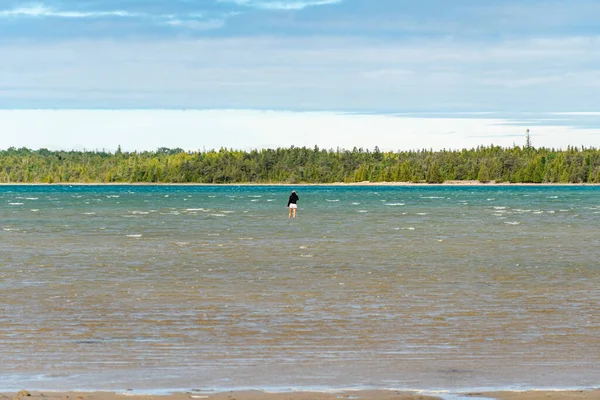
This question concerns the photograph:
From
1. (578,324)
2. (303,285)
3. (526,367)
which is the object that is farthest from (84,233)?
(526,367)

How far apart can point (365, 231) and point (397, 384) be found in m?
37.8

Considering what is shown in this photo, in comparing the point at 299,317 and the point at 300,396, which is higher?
the point at 300,396

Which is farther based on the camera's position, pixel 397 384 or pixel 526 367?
pixel 526 367

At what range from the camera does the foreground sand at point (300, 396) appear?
10.7m

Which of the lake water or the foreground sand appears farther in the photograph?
the lake water

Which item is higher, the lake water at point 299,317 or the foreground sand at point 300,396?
the foreground sand at point 300,396

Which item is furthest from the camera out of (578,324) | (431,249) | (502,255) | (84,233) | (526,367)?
(84,233)

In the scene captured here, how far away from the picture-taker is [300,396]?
35.8ft

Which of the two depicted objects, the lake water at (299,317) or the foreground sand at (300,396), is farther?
the lake water at (299,317)

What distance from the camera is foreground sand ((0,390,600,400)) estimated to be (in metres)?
10.7

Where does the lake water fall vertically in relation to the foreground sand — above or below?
below

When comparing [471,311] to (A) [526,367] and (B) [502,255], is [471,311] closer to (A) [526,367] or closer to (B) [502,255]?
(A) [526,367]

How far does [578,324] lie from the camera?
54.5 ft

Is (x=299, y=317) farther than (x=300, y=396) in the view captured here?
Yes
